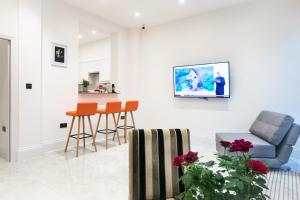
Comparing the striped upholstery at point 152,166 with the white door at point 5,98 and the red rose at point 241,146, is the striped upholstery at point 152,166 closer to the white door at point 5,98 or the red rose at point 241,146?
the red rose at point 241,146

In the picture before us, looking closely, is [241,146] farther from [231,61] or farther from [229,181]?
[231,61]

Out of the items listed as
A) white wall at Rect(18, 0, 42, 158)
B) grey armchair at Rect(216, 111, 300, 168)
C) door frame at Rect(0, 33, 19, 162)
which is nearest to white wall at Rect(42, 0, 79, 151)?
white wall at Rect(18, 0, 42, 158)

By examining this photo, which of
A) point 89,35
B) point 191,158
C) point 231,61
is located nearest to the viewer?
point 191,158

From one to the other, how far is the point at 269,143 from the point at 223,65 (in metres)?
1.88

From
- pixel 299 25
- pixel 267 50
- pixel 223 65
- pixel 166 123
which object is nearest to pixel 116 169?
pixel 166 123

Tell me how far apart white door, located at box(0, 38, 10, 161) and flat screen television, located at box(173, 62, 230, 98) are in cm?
337

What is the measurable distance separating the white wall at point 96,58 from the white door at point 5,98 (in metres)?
3.68

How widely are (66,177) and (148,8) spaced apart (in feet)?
11.8

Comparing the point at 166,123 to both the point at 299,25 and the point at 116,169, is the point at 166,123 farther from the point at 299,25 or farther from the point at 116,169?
the point at 299,25

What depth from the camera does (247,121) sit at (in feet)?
13.8

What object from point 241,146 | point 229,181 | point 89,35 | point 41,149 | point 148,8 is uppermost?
point 89,35

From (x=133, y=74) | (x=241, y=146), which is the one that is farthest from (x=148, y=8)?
(x=241, y=146)

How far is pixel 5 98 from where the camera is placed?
3.42 metres

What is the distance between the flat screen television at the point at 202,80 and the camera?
14.1 feet
